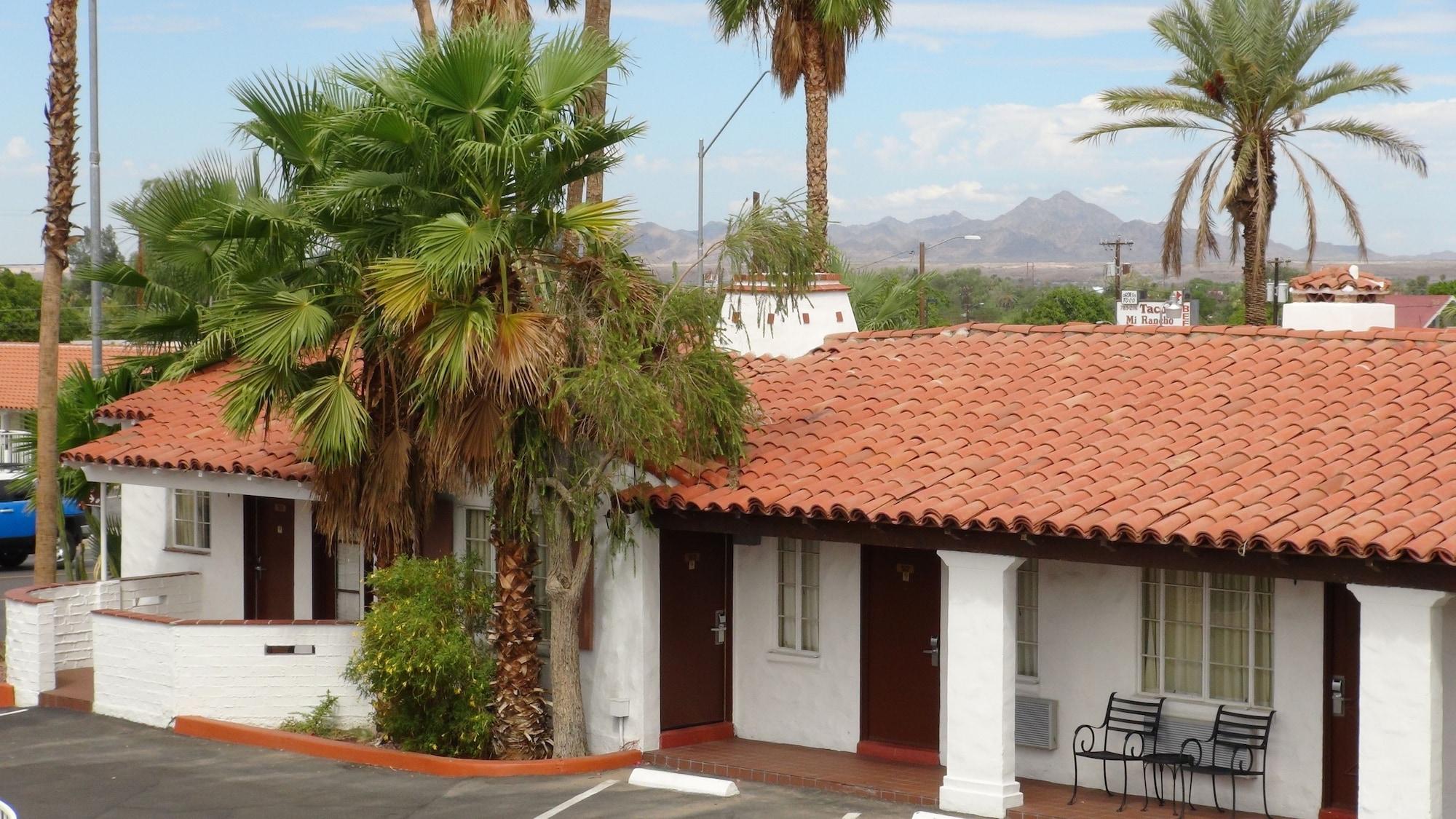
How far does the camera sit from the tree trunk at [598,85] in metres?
14.8

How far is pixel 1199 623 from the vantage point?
43.3ft

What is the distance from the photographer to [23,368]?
49344 mm

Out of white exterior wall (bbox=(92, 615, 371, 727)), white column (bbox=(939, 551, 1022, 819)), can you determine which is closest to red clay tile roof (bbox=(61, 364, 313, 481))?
white exterior wall (bbox=(92, 615, 371, 727))

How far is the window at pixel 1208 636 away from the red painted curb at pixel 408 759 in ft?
14.8

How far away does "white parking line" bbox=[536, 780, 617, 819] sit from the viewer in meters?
12.8

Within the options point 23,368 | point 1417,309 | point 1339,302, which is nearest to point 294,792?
point 1339,302

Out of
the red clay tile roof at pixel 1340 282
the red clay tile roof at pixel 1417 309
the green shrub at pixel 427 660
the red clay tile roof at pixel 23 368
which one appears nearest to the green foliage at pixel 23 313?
the red clay tile roof at pixel 23 368

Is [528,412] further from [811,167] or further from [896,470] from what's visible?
[811,167]

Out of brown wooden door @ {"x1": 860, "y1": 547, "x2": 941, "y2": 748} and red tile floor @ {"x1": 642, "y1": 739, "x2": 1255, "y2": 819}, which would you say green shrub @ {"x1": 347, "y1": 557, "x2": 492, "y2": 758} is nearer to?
red tile floor @ {"x1": 642, "y1": 739, "x2": 1255, "y2": 819}

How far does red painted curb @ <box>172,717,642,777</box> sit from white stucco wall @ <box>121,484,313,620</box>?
276cm

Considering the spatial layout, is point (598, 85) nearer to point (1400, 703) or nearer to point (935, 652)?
point (935, 652)

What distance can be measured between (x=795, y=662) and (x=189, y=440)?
7.15 meters

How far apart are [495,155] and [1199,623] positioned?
676 centimetres

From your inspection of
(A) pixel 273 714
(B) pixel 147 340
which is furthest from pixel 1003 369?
(B) pixel 147 340
